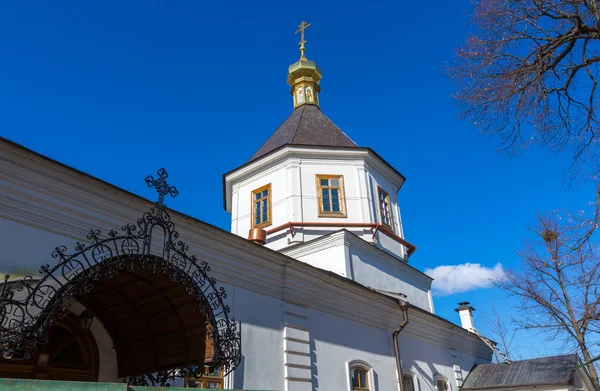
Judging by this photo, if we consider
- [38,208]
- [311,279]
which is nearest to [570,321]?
[311,279]

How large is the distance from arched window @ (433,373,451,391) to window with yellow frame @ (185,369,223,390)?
7771 mm

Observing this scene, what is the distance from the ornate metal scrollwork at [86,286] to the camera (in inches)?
211

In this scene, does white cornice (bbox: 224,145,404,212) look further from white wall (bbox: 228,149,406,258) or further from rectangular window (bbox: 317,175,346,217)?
→ rectangular window (bbox: 317,175,346,217)

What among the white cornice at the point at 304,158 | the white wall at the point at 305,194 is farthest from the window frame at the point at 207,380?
the white cornice at the point at 304,158

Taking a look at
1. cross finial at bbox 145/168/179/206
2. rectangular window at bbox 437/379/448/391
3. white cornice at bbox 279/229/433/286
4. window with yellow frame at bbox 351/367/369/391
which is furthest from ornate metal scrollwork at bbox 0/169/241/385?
rectangular window at bbox 437/379/448/391

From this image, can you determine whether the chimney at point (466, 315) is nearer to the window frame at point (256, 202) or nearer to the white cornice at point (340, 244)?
the white cornice at point (340, 244)

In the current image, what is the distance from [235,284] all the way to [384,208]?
337 inches

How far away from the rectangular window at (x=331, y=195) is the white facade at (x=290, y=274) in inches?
9.1

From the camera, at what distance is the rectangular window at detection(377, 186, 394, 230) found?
645 inches

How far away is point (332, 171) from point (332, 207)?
119 cm

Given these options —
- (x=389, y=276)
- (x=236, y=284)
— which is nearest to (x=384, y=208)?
(x=389, y=276)

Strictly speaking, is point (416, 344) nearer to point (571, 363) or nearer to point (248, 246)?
point (571, 363)

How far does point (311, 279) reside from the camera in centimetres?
1062

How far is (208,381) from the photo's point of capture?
8594 millimetres
